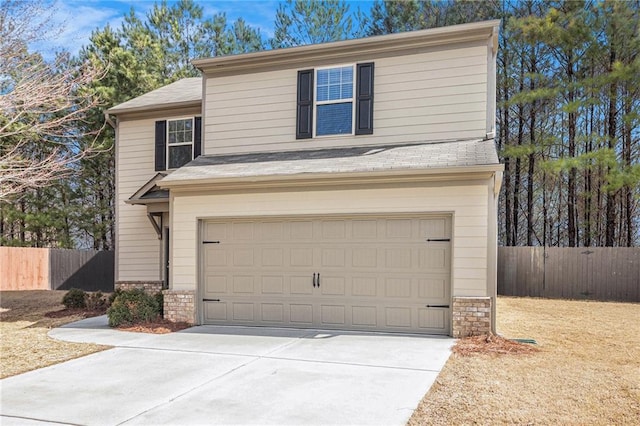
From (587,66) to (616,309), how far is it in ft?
31.0

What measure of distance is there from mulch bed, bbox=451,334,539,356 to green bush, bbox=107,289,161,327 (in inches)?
228

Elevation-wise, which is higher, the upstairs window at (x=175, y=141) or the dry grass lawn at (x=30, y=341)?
the upstairs window at (x=175, y=141)

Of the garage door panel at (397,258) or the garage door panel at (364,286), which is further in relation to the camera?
the garage door panel at (364,286)

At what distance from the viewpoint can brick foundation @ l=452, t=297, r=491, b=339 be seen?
7805 mm

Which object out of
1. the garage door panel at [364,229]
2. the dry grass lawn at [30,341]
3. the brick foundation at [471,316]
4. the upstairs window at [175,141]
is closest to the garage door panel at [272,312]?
the garage door panel at [364,229]

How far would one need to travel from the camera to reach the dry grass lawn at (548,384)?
436cm

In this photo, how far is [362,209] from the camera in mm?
8656

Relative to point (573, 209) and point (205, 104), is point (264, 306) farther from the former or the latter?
point (573, 209)

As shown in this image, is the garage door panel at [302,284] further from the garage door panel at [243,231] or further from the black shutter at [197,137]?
the black shutter at [197,137]

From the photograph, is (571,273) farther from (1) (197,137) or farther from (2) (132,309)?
(2) (132,309)

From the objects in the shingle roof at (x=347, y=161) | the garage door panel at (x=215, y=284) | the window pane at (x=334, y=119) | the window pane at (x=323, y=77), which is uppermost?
the window pane at (x=323, y=77)

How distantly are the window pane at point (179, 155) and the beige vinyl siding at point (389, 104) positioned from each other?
87.7 inches

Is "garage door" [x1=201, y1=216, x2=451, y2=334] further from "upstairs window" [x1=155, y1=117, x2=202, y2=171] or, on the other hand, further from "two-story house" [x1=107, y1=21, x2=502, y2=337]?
"upstairs window" [x1=155, y1=117, x2=202, y2=171]

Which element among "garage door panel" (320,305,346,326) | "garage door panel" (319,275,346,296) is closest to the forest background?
"garage door panel" (319,275,346,296)
